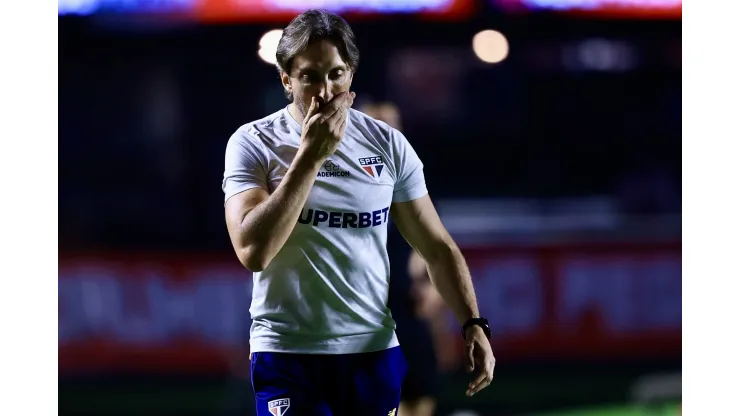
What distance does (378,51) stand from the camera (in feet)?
21.5

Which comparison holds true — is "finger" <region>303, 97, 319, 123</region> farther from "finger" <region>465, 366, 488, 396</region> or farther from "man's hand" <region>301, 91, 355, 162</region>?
"finger" <region>465, 366, 488, 396</region>

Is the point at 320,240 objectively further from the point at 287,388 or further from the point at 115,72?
the point at 115,72

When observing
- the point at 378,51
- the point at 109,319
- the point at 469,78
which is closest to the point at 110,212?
the point at 109,319

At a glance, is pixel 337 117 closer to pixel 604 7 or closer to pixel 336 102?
pixel 336 102

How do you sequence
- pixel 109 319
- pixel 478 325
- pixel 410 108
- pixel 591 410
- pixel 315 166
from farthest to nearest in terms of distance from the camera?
pixel 410 108, pixel 109 319, pixel 591 410, pixel 478 325, pixel 315 166

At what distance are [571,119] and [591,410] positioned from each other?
2.62 metres

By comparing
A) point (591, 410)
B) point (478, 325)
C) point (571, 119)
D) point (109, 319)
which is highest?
point (571, 119)

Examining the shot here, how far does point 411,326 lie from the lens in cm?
330

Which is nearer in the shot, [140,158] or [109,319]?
[109,319]

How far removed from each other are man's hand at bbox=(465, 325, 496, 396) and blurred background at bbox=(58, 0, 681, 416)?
3.10 metres

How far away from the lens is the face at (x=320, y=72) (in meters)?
2.09

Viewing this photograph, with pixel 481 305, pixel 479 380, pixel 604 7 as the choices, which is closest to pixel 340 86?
pixel 479 380

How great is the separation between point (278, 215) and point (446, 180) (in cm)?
510

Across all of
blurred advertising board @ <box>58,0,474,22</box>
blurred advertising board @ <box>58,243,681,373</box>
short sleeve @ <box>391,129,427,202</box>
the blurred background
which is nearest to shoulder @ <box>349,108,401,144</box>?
short sleeve @ <box>391,129,427,202</box>
